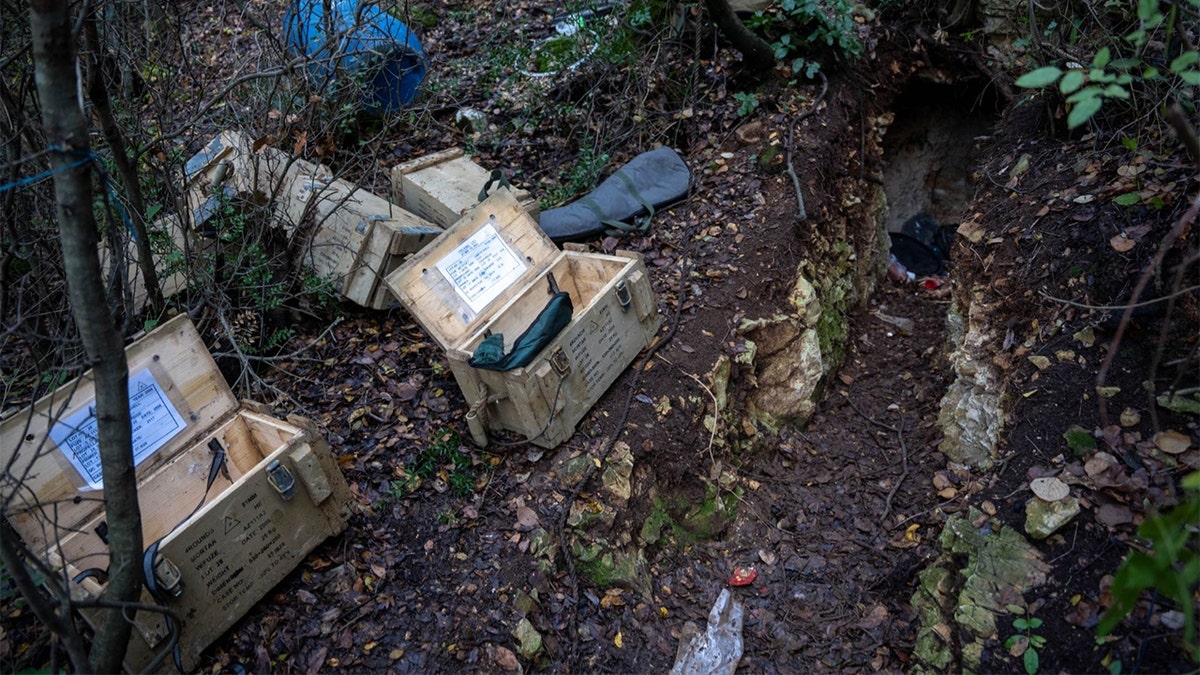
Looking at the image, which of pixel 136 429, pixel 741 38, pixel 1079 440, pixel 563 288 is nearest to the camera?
pixel 136 429

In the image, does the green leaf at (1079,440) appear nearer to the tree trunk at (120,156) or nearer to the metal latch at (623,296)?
the metal latch at (623,296)

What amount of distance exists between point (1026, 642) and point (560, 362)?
2.10 meters

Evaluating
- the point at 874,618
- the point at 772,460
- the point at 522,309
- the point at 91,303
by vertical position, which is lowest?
the point at 874,618

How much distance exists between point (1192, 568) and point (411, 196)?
403 centimetres

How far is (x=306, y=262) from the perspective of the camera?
438 cm

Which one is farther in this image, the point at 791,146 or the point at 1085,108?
the point at 791,146

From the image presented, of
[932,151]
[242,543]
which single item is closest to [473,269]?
[242,543]

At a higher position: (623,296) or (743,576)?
(623,296)

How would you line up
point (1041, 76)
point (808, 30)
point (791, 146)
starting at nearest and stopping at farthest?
point (1041, 76), point (791, 146), point (808, 30)

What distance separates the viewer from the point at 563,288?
421cm

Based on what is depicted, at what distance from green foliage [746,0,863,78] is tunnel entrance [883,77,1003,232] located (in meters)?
1.39

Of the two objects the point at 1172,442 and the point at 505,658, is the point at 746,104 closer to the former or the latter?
the point at 1172,442

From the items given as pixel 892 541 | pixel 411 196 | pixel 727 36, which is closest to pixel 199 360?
pixel 411 196

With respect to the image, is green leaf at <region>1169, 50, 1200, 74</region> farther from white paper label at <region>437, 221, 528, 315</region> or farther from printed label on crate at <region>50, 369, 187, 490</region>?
printed label on crate at <region>50, 369, 187, 490</region>
